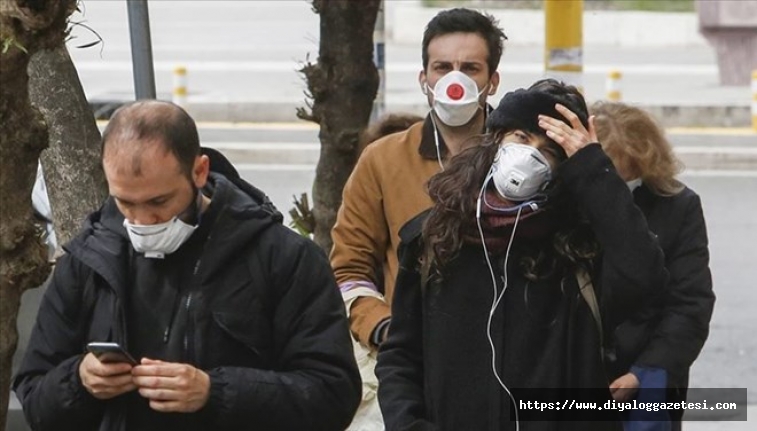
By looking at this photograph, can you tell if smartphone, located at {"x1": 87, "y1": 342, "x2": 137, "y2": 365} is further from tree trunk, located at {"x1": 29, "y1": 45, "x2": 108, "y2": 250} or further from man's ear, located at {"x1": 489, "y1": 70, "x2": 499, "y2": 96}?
tree trunk, located at {"x1": 29, "y1": 45, "x2": 108, "y2": 250}

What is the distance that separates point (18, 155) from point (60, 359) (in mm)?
818

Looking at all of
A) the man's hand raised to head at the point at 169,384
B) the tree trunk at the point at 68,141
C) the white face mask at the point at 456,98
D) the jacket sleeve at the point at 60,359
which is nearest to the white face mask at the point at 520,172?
the man's hand raised to head at the point at 169,384

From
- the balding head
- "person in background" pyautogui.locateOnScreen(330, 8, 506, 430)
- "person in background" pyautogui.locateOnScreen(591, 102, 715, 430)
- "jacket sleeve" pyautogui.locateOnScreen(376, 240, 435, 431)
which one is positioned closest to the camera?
the balding head

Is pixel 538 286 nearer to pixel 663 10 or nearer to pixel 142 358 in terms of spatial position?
pixel 142 358

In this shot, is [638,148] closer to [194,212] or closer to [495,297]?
[495,297]

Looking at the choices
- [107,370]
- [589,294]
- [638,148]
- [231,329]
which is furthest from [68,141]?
[589,294]

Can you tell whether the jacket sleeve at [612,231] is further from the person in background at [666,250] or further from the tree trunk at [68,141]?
the tree trunk at [68,141]

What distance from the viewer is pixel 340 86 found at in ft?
20.5

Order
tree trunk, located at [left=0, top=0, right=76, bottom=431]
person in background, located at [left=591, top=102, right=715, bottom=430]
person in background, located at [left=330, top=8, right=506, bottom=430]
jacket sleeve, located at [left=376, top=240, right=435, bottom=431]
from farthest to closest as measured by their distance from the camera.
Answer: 1. person in background, located at [left=330, top=8, right=506, bottom=430]
2. person in background, located at [left=591, top=102, right=715, bottom=430]
3. tree trunk, located at [left=0, top=0, right=76, bottom=431]
4. jacket sleeve, located at [left=376, top=240, right=435, bottom=431]

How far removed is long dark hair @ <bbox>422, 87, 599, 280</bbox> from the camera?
341 centimetres

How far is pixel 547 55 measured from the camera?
874cm

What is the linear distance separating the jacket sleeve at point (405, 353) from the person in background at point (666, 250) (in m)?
0.81

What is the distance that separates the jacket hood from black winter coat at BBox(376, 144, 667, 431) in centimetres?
46

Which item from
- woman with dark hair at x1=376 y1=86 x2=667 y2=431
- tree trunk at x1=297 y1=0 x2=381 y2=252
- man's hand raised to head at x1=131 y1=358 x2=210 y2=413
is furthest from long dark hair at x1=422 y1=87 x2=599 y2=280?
tree trunk at x1=297 y1=0 x2=381 y2=252
